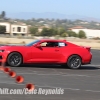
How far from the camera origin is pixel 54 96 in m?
9.30

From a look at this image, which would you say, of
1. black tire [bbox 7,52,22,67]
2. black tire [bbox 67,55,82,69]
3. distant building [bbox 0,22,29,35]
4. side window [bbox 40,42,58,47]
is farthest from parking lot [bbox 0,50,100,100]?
distant building [bbox 0,22,29,35]

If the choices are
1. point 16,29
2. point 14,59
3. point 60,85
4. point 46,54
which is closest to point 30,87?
point 60,85

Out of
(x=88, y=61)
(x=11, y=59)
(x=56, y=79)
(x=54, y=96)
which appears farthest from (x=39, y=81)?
(x=88, y=61)

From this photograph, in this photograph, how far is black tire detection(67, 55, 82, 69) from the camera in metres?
16.7

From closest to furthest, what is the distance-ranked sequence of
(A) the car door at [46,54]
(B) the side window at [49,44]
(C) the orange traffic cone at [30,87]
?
(C) the orange traffic cone at [30,87] < (A) the car door at [46,54] < (B) the side window at [49,44]

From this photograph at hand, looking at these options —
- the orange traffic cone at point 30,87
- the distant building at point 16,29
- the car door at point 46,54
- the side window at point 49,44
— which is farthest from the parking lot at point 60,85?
the distant building at point 16,29

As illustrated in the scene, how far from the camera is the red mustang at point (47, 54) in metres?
16.0

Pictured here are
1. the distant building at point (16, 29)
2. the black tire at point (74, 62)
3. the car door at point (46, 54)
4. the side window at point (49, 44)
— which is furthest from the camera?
the distant building at point (16, 29)

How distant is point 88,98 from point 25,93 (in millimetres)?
1595

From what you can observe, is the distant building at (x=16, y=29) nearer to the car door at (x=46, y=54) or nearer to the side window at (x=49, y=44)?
the side window at (x=49, y=44)

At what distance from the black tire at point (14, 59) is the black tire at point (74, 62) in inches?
88.7

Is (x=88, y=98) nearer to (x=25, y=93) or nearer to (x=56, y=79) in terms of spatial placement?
(x=25, y=93)

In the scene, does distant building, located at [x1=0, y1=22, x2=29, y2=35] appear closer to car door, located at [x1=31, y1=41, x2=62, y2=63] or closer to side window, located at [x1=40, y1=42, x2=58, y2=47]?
side window, located at [x1=40, y1=42, x2=58, y2=47]

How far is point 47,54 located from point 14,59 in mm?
1526
